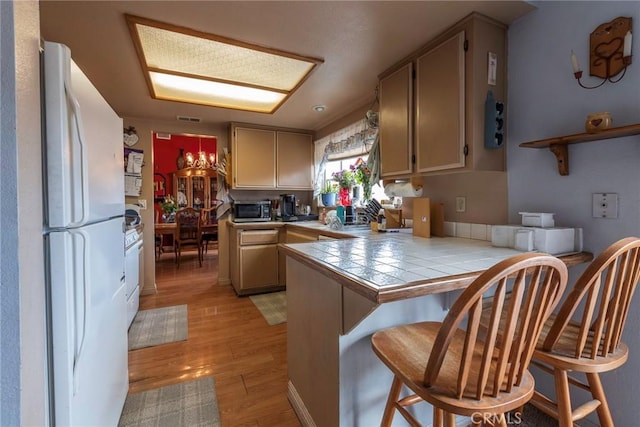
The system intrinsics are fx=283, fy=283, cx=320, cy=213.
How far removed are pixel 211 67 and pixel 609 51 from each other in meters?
2.37

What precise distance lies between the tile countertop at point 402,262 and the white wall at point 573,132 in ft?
0.85

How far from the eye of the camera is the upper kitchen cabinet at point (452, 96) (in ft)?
5.18

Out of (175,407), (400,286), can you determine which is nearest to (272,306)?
(175,407)

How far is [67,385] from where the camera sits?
0.88m

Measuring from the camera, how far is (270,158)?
12.5 ft

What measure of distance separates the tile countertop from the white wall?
260 millimetres

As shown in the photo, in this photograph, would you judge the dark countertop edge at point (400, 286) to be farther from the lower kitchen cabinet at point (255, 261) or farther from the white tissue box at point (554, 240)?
the lower kitchen cabinet at point (255, 261)

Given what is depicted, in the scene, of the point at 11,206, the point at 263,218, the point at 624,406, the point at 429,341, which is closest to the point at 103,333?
the point at 11,206

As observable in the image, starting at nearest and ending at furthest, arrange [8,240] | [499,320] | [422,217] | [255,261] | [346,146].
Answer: [8,240] → [499,320] → [422,217] → [346,146] → [255,261]

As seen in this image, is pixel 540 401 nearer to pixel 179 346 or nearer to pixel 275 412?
pixel 275 412

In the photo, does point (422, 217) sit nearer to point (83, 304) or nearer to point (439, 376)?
point (439, 376)

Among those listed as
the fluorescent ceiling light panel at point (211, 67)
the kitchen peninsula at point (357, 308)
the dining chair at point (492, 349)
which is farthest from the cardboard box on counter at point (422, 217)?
the fluorescent ceiling light panel at point (211, 67)

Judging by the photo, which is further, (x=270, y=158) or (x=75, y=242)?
(x=270, y=158)

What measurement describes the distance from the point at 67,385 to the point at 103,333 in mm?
377
